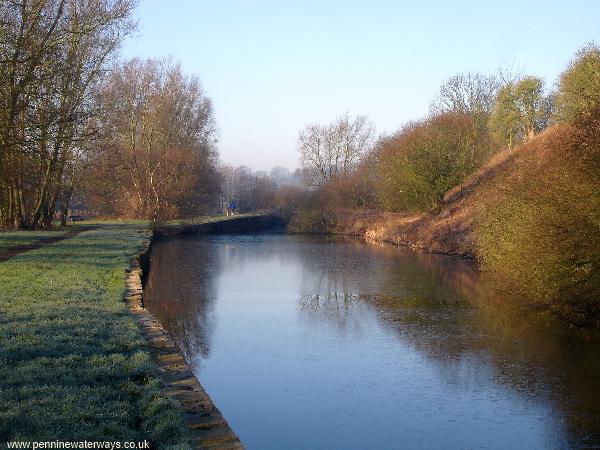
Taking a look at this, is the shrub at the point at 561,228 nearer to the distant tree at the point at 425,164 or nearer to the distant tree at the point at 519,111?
the distant tree at the point at 425,164

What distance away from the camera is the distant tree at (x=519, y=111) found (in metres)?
39.1

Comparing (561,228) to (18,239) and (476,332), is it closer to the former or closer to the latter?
(476,332)

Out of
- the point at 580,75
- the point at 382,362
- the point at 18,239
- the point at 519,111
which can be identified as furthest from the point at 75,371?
the point at 519,111

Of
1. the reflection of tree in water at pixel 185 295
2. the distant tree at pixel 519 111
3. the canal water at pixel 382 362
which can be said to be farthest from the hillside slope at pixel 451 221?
the reflection of tree in water at pixel 185 295

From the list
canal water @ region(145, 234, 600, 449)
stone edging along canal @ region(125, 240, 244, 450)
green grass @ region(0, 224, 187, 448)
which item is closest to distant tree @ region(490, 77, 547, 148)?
canal water @ region(145, 234, 600, 449)

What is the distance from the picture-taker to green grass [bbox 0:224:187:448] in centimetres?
534

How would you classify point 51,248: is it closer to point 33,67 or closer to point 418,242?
point 33,67

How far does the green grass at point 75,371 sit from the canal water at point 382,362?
1.45 meters

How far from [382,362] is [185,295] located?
7.51m

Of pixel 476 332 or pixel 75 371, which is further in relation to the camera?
pixel 476 332

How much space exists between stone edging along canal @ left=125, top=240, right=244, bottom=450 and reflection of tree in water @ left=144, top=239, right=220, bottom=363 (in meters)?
1.21

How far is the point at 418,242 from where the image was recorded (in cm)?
3247

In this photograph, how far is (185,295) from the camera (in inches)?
648

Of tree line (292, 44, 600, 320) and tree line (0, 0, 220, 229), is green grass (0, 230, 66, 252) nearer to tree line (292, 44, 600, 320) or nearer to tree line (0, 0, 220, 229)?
tree line (0, 0, 220, 229)
